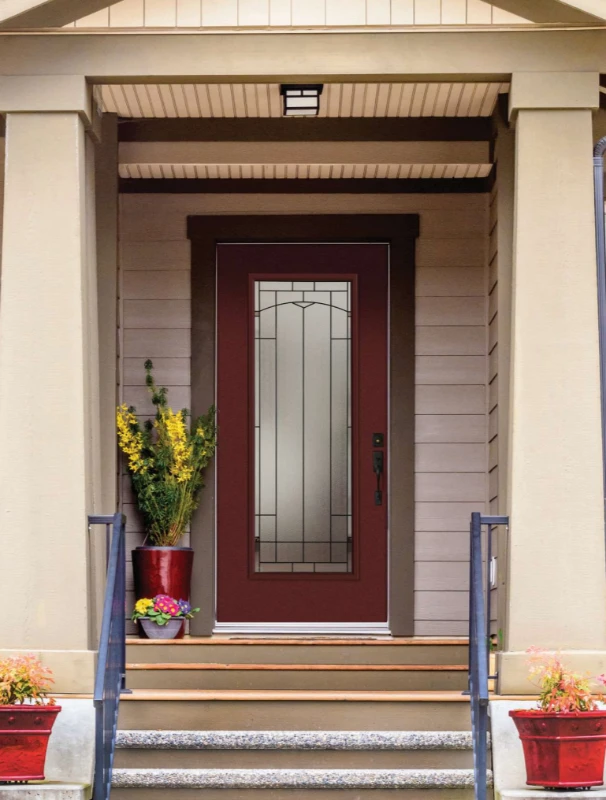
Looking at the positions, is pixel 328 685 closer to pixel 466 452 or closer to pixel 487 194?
pixel 466 452

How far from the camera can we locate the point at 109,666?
450cm

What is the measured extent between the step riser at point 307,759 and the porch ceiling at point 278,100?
2650 mm

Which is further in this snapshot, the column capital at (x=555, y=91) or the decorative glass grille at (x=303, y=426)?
the decorative glass grille at (x=303, y=426)

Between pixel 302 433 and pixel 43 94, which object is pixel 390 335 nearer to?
pixel 302 433

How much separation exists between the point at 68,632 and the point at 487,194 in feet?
10.0

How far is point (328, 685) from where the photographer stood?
5184 mm

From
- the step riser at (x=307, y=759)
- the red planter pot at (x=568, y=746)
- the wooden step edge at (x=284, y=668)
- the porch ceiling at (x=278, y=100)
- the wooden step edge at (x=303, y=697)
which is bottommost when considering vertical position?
the step riser at (x=307, y=759)

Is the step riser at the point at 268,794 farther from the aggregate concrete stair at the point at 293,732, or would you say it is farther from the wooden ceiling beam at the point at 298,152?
the wooden ceiling beam at the point at 298,152

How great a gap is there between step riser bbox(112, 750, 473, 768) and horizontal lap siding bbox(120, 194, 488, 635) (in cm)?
164

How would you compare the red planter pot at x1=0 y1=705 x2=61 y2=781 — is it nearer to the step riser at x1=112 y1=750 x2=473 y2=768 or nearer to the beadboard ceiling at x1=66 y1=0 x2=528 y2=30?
the step riser at x1=112 y1=750 x2=473 y2=768

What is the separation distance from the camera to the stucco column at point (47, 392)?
15.6 feet

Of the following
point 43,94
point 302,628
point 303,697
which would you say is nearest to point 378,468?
point 302,628

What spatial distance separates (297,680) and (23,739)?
1.27 m

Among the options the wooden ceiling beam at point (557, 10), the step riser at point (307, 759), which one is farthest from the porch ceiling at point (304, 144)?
the step riser at point (307, 759)
